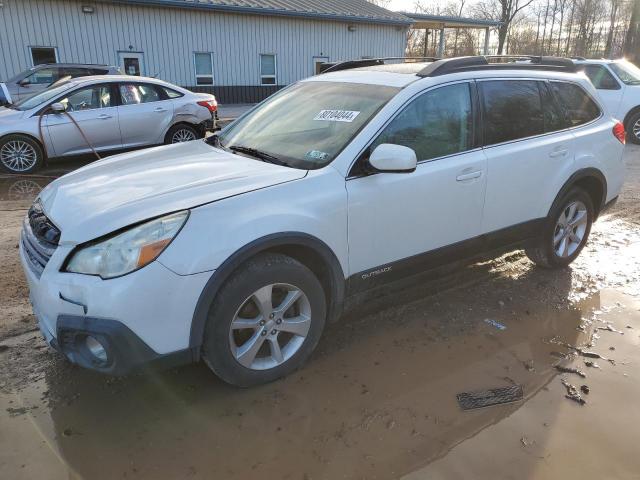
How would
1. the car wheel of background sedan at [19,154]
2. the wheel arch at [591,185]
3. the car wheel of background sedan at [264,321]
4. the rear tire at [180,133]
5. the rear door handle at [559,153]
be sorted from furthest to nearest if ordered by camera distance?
the rear tire at [180,133]
the car wheel of background sedan at [19,154]
the wheel arch at [591,185]
the rear door handle at [559,153]
the car wheel of background sedan at [264,321]

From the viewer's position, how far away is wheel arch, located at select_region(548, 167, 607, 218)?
14.2 feet

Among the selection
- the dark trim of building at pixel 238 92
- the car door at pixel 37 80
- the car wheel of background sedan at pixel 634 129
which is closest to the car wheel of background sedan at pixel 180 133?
the car door at pixel 37 80

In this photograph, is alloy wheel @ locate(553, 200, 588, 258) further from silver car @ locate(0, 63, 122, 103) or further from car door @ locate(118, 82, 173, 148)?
silver car @ locate(0, 63, 122, 103)

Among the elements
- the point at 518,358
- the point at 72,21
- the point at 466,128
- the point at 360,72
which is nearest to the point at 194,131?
the point at 360,72

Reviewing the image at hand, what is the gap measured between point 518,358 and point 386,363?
0.87 m

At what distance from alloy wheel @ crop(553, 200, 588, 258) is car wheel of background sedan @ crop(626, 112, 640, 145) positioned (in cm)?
921

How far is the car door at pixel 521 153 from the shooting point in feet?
12.5

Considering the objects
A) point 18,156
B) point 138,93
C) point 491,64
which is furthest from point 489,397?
point 138,93

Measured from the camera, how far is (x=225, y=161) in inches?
131

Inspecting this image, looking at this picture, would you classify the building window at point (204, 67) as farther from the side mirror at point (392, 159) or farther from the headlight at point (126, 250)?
the headlight at point (126, 250)

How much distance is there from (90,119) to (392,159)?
700cm

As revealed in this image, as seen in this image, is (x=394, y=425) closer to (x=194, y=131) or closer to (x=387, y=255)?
(x=387, y=255)

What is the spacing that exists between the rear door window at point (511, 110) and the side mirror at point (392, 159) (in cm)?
104

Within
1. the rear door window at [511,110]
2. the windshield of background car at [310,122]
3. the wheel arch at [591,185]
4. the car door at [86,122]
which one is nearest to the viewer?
the windshield of background car at [310,122]
